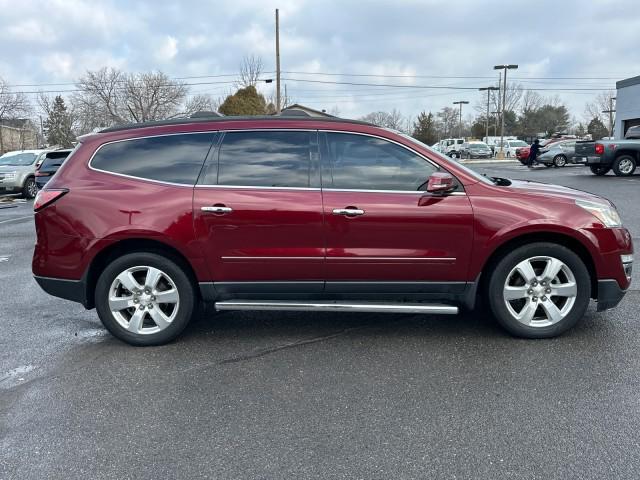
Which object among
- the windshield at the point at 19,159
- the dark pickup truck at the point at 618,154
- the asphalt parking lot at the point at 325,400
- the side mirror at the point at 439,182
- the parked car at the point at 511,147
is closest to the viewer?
the asphalt parking lot at the point at 325,400

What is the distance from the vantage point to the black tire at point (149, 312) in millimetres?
3957

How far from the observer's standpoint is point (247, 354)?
3920 millimetres

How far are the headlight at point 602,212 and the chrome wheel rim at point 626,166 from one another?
54.0ft

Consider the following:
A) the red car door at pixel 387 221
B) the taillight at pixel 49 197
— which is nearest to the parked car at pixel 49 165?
the taillight at pixel 49 197

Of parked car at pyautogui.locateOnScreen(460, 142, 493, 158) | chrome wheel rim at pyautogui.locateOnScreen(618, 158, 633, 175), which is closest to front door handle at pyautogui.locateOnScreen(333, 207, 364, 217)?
chrome wheel rim at pyautogui.locateOnScreen(618, 158, 633, 175)

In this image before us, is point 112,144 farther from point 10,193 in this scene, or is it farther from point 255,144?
point 10,193

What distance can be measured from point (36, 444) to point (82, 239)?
1.64m

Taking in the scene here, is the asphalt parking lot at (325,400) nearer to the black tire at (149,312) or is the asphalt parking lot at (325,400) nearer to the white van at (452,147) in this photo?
the black tire at (149,312)

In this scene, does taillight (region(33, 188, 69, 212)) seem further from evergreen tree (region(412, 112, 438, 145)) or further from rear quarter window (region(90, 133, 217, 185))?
evergreen tree (region(412, 112, 438, 145))

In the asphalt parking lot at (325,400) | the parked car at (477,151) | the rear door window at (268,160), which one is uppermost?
the parked car at (477,151)

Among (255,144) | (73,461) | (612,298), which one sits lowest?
(73,461)

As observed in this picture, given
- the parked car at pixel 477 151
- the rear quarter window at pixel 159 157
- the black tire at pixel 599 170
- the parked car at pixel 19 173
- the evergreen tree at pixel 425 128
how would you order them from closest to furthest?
the rear quarter window at pixel 159 157 → the parked car at pixel 19 173 → the black tire at pixel 599 170 → the parked car at pixel 477 151 → the evergreen tree at pixel 425 128

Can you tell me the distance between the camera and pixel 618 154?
17797mm

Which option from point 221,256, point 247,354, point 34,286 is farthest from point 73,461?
point 34,286
